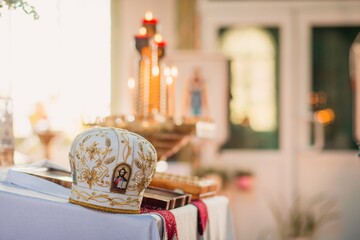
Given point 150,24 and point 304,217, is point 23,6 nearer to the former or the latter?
point 150,24

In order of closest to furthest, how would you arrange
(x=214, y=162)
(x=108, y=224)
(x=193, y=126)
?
(x=108, y=224) < (x=193, y=126) < (x=214, y=162)

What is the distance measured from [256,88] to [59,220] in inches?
279

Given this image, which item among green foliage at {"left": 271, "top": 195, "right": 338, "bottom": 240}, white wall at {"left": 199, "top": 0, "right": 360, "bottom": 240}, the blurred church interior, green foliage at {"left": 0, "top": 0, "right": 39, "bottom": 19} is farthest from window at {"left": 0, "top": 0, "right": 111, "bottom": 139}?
green foliage at {"left": 0, "top": 0, "right": 39, "bottom": 19}

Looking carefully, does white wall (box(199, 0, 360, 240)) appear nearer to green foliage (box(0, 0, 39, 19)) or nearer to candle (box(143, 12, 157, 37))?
candle (box(143, 12, 157, 37))

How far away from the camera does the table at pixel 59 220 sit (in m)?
2.47

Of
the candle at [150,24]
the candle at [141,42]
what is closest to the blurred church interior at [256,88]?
the candle at [150,24]

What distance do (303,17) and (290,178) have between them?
1.86 m

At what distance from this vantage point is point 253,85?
31.1 feet

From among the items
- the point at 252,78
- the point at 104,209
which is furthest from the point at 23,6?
the point at 252,78

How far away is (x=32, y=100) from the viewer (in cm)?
929

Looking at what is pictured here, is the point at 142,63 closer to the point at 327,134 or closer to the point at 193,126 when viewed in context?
the point at 193,126

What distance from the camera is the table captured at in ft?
8.12

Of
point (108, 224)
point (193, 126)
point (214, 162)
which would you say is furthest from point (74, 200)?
point (214, 162)

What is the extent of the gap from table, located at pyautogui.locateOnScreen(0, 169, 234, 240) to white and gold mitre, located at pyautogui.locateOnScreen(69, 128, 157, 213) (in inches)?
1.6
